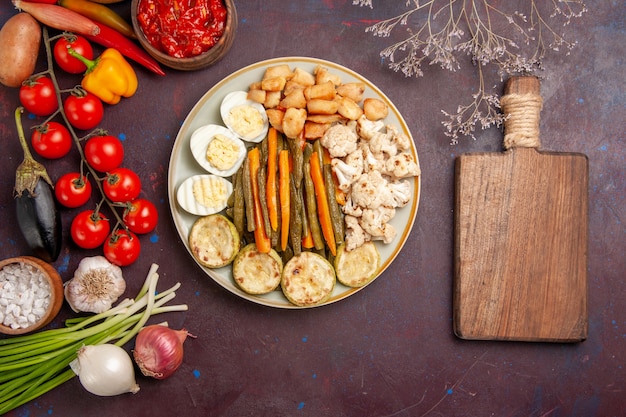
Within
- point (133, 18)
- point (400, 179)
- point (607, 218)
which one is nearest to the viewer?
point (133, 18)

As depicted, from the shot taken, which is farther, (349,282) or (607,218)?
(607,218)

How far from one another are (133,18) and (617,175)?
2983mm

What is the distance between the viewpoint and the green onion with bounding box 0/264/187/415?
3.06m

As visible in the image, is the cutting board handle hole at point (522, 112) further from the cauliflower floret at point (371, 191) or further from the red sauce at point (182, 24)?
the red sauce at point (182, 24)

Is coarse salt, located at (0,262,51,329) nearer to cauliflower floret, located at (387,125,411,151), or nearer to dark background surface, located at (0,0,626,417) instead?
dark background surface, located at (0,0,626,417)

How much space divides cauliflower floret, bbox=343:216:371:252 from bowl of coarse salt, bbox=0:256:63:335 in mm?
1633

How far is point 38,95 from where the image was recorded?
3.07 meters

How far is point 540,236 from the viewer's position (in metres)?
3.35

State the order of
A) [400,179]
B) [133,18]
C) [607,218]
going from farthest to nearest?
[607,218], [400,179], [133,18]

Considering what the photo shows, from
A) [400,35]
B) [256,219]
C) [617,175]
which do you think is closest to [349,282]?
[256,219]

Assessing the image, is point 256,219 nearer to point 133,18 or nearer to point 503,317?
point 133,18

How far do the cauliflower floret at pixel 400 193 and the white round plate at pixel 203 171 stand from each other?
55mm

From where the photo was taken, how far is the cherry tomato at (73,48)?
309 cm

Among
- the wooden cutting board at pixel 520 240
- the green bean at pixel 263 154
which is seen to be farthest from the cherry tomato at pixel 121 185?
the wooden cutting board at pixel 520 240
